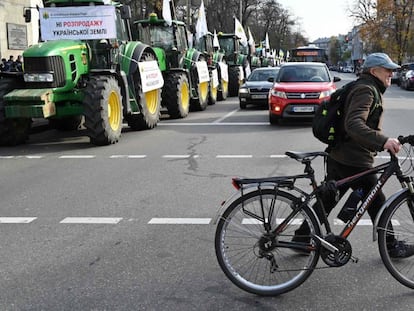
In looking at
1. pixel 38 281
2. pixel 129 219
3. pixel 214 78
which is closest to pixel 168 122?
pixel 214 78

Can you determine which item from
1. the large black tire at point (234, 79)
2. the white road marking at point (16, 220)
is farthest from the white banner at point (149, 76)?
the large black tire at point (234, 79)

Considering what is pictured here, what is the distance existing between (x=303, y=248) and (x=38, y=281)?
209 centimetres

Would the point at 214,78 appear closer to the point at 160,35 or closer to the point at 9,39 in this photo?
the point at 160,35

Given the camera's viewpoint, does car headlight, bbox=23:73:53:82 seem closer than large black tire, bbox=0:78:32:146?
Yes

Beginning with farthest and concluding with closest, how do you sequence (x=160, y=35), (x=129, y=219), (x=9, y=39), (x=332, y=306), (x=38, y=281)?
(x=9, y=39) < (x=160, y=35) < (x=129, y=219) < (x=38, y=281) < (x=332, y=306)

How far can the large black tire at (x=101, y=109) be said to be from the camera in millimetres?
10203

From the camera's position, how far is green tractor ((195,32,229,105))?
21038 mm

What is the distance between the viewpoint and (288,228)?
391cm

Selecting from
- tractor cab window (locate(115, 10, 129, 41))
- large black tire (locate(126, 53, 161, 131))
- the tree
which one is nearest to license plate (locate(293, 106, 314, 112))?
large black tire (locate(126, 53, 161, 131))

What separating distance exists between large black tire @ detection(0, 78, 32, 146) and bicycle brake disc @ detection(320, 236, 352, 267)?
27.5 feet

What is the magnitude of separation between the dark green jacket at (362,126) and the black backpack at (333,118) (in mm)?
67

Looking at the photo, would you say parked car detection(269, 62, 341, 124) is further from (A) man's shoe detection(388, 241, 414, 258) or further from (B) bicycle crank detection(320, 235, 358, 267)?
(B) bicycle crank detection(320, 235, 358, 267)

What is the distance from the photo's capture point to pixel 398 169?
3.89 m

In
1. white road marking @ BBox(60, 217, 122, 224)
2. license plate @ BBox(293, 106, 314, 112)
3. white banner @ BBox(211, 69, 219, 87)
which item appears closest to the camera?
white road marking @ BBox(60, 217, 122, 224)
